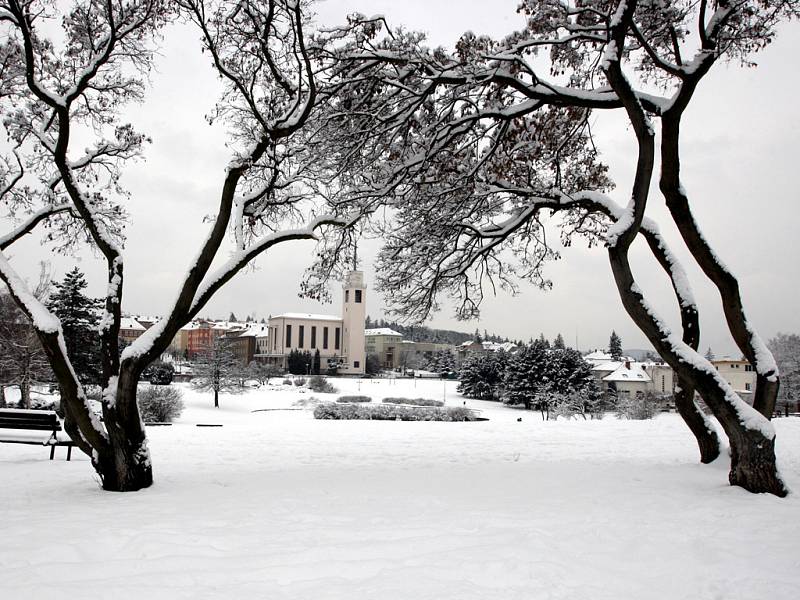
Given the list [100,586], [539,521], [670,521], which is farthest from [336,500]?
[670,521]

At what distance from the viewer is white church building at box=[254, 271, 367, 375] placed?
320 ft

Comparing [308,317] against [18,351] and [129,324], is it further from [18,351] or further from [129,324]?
[18,351]

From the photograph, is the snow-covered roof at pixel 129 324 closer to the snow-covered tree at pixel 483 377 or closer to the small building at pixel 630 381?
the snow-covered tree at pixel 483 377

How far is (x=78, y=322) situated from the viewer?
998 inches

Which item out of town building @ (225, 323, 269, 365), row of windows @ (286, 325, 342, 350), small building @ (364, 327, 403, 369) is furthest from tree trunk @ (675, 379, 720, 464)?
small building @ (364, 327, 403, 369)

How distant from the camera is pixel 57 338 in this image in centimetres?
655

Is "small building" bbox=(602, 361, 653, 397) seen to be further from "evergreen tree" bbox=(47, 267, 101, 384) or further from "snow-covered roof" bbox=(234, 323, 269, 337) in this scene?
"snow-covered roof" bbox=(234, 323, 269, 337)

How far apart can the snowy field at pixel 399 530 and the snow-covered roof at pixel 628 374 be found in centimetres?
6643

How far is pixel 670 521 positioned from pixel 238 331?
110 m

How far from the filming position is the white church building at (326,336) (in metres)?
97.4

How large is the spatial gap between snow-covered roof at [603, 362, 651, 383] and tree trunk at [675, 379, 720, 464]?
2621 inches

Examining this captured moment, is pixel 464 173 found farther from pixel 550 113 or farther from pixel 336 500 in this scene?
pixel 336 500

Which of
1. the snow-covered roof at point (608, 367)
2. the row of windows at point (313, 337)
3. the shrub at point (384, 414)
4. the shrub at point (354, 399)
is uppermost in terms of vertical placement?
the row of windows at point (313, 337)

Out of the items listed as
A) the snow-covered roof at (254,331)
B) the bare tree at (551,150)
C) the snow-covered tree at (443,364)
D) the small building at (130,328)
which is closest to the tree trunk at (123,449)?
the bare tree at (551,150)
